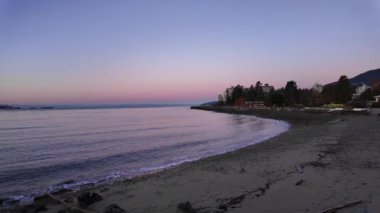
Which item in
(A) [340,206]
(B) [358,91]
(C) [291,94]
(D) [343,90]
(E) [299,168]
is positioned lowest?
(E) [299,168]

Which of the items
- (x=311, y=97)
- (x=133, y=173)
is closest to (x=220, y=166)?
(x=133, y=173)

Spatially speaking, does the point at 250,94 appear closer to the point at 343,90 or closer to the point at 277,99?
the point at 277,99

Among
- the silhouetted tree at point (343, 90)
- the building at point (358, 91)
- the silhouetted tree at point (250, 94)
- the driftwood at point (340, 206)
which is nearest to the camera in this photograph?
the driftwood at point (340, 206)

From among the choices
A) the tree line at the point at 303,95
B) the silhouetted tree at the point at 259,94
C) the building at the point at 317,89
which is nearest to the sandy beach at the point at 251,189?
the tree line at the point at 303,95

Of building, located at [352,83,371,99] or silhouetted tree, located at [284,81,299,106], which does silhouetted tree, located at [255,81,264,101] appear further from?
building, located at [352,83,371,99]

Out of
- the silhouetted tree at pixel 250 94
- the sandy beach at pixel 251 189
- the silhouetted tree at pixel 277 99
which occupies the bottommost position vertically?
the sandy beach at pixel 251 189

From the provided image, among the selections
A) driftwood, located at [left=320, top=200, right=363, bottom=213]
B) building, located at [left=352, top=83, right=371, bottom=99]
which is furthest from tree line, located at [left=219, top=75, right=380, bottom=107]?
driftwood, located at [left=320, top=200, right=363, bottom=213]

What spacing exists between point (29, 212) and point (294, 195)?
27.3ft

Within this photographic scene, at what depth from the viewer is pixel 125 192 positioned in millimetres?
12773

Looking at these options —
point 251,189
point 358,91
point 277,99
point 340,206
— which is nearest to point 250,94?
point 277,99

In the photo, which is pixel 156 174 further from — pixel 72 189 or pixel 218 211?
pixel 218 211

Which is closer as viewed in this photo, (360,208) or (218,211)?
(360,208)

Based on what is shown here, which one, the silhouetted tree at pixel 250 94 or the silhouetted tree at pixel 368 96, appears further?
the silhouetted tree at pixel 250 94

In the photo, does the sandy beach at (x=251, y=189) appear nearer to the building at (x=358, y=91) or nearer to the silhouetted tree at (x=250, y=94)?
the building at (x=358, y=91)
